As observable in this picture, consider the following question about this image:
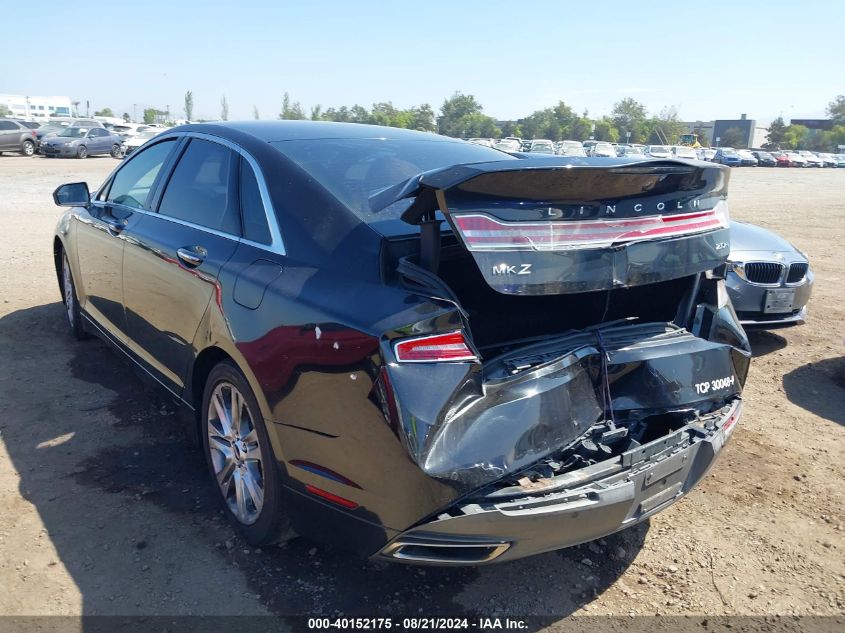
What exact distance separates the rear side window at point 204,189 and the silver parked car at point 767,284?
408 cm

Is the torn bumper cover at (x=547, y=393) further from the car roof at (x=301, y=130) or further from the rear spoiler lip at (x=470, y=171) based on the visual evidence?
the car roof at (x=301, y=130)

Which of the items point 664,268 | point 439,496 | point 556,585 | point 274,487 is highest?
point 664,268

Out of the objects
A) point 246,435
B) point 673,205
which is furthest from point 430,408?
point 673,205

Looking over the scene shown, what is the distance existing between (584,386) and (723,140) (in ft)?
354

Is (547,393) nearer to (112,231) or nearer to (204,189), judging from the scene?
(204,189)

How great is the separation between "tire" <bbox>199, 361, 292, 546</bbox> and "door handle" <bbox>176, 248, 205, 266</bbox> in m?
0.51

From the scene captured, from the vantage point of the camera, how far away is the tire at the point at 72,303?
5.27 meters

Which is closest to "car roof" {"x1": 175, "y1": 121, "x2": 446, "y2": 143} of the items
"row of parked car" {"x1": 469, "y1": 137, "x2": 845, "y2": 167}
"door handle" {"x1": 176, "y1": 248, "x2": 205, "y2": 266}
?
"door handle" {"x1": 176, "y1": 248, "x2": 205, "y2": 266}

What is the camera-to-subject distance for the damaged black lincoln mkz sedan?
2.23 m

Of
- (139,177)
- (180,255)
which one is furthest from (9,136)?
(180,255)

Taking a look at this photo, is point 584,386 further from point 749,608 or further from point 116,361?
point 116,361

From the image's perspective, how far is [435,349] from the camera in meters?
2.25

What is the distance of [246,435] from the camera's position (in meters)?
2.90

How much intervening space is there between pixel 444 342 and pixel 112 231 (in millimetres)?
2824
